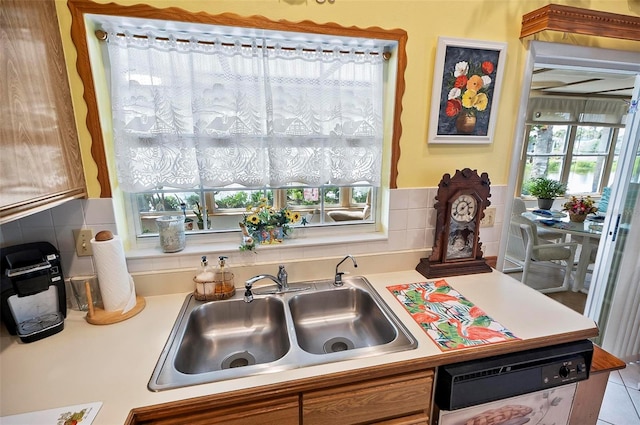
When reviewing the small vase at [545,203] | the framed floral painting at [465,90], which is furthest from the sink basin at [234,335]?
the small vase at [545,203]

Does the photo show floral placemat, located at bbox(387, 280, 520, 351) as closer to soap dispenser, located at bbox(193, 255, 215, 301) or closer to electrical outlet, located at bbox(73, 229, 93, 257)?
soap dispenser, located at bbox(193, 255, 215, 301)

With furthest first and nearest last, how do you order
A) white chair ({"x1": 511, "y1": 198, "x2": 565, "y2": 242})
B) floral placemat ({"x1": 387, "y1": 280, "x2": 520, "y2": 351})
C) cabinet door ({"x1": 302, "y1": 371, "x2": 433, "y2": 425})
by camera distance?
white chair ({"x1": 511, "y1": 198, "x2": 565, "y2": 242}) < floral placemat ({"x1": 387, "y1": 280, "x2": 520, "y2": 351}) < cabinet door ({"x1": 302, "y1": 371, "x2": 433, "y2": 425})

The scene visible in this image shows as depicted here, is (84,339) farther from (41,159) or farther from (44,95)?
(44,95)

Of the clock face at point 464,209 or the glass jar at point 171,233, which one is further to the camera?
the clock face at point 464,209

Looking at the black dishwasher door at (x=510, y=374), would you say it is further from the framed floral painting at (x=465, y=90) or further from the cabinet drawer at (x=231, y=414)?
the framed floral painting at (x=465, y=90)

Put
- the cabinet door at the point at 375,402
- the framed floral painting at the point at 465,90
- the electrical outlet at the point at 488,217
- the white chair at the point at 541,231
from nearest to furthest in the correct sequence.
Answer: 1. the cabinet door at the point at 375,402
2. the framed floral painting at the point at 465,90
3. the electrical outlet at the point at 488,217
4. the white chair at the point at 541,231

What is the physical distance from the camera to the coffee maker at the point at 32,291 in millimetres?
954

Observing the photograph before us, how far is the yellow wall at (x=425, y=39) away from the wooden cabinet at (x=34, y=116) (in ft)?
0.23

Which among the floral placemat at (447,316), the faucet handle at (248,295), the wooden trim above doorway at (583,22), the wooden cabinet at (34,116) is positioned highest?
the wooden trim above doorway at (583,22)

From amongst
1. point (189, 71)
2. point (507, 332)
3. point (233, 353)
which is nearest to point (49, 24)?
point (189, 71)

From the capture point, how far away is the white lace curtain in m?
1.15

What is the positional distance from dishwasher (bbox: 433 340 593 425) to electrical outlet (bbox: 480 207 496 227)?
A: 65cm

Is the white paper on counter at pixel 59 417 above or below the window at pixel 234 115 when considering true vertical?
below

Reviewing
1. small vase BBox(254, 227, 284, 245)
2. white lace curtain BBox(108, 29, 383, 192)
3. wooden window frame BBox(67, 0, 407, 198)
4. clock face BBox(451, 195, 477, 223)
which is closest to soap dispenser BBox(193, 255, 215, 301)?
small vase BBox(254, 227, 284, 245)
